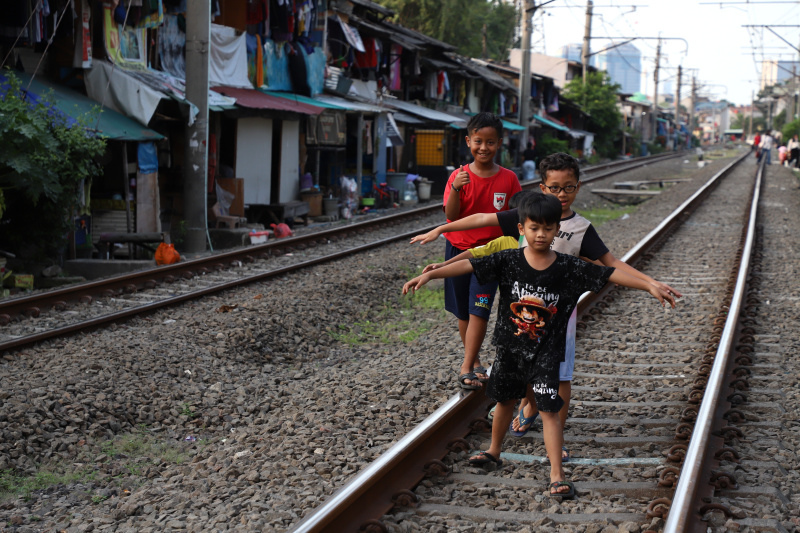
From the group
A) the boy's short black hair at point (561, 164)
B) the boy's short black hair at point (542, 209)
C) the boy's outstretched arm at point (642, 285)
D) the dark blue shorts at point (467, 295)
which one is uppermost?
the boy's short black hair at point (561, 164)

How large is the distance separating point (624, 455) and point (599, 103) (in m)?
51.9

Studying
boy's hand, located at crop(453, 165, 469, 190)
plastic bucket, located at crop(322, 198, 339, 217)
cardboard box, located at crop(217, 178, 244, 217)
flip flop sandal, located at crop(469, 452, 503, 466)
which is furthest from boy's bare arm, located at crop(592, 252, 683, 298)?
plastic bucket, located at crop(322, 198, 339, 217)

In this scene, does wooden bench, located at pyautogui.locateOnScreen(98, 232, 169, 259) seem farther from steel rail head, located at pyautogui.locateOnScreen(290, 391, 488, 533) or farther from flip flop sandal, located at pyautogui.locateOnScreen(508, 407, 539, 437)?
flip flop sandal, located at pyautogui.locateOnScreen(508, 407, 539, 437)

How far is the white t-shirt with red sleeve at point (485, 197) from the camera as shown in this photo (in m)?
4.95

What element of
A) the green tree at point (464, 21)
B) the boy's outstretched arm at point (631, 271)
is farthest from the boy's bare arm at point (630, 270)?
the green tree at point (464, 21)

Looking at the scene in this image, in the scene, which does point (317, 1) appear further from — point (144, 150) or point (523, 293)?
point (523, 293)

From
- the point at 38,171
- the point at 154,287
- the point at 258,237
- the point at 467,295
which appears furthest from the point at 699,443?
the point at 258,237

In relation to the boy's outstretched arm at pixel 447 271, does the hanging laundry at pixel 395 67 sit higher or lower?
higher

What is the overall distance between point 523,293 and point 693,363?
3002mm

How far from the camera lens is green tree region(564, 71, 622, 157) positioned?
53781 millimetres

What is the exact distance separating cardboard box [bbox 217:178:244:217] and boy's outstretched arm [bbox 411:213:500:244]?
40.8ft

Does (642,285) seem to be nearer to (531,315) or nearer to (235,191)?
(531,315)

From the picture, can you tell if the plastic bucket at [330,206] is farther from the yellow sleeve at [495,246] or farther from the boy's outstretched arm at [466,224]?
the yellow sleeve at [495,246]

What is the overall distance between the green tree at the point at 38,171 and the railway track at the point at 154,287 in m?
1.64
